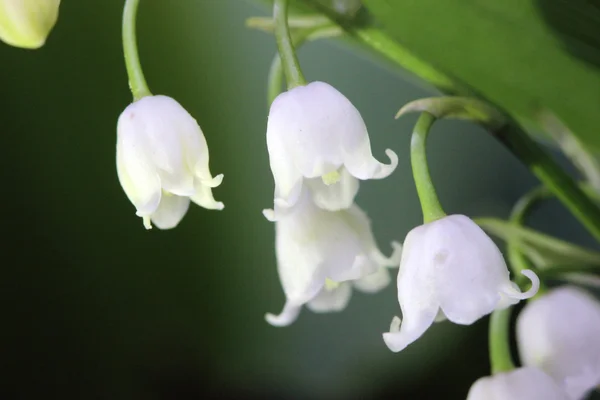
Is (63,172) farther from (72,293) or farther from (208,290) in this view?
(208,290)

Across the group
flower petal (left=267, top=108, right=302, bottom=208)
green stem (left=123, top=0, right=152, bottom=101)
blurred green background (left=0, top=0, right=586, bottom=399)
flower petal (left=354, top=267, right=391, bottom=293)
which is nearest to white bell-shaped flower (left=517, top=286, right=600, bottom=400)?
flower petal (left=354, top=267, right=391, bottom=293)

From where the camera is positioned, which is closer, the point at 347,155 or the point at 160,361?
the point at 347,155

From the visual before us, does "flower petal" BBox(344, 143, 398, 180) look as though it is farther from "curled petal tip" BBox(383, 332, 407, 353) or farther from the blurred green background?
the blurred green background

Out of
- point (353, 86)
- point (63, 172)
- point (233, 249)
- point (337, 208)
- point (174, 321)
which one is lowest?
point (174, 321)

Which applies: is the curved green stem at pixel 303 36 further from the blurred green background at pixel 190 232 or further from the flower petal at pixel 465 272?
the blurred green background at pixel 190 232

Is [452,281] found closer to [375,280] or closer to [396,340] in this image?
[396,340]

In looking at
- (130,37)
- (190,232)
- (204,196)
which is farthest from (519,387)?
(190,232)

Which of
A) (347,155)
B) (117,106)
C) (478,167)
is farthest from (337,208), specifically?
(478,167)

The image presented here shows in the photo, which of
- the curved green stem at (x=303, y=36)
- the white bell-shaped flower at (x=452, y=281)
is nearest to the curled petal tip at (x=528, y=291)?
the white bell-shaped flower at (x=452, y=281)

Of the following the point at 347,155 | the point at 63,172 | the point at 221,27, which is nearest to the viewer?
the point at 347,155

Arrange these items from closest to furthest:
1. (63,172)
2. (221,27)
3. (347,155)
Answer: (347,155) < (63,172) < (221,27)
